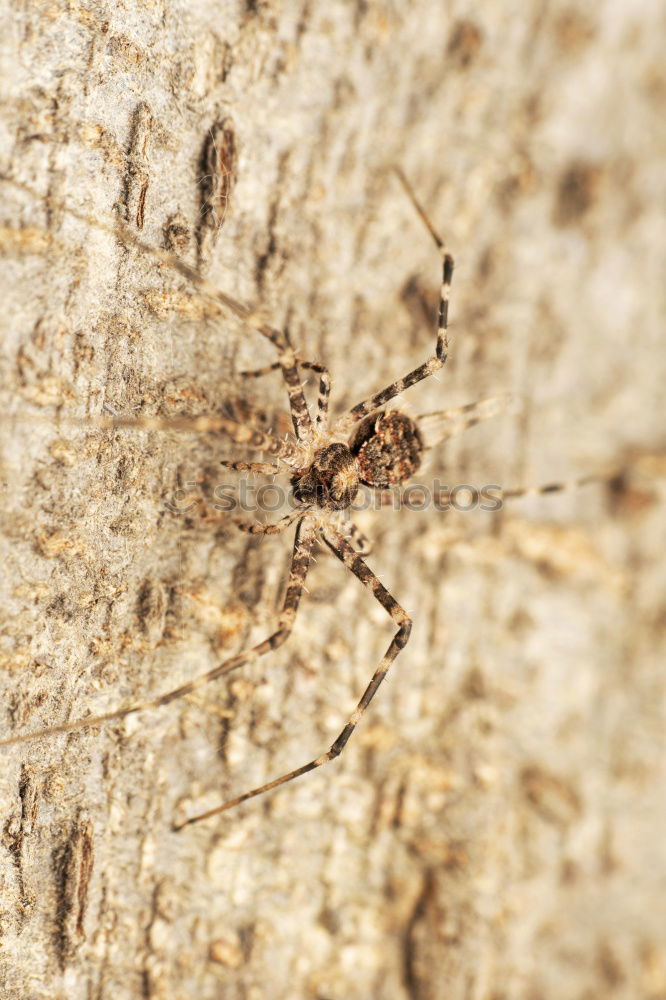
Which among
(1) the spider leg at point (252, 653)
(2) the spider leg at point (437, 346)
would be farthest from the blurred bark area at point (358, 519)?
(2) the spider leg at point (437, 346)

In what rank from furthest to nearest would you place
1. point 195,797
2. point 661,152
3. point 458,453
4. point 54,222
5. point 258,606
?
point 661,152
point 458,453
point 258,606
point 195,797
point 54,222

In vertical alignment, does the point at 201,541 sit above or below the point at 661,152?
below

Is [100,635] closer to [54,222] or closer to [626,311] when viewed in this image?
[54,222]

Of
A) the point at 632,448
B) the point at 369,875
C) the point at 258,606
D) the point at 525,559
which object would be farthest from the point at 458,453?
the point at 369,875

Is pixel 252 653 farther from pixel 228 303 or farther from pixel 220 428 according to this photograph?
pixel 228 303

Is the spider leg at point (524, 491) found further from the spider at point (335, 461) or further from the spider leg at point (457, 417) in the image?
the spider leg at point (457, 417)

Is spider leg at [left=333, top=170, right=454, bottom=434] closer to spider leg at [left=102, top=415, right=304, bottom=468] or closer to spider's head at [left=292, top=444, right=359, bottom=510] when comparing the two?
spider's head at [left=292, top=444, right=359, bottom=510]

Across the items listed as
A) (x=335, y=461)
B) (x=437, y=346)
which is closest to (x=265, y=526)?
(x=335, y=461)

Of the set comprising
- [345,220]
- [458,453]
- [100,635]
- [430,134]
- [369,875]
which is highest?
[430,134]
